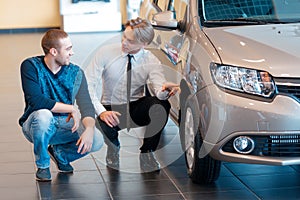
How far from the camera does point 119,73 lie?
4.75 meters

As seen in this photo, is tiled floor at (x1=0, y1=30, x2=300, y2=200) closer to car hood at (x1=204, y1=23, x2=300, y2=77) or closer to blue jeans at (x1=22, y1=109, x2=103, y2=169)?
blue jeans at (x1=22, y1=109, x2=103, y2=169)

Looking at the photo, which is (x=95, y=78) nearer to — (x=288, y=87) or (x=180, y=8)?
(x=180, y=8)

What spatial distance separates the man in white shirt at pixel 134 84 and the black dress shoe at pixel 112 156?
0.01m

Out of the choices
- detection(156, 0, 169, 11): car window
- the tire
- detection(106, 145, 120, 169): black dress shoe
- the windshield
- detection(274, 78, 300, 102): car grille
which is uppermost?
the windshield

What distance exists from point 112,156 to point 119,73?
0.63m

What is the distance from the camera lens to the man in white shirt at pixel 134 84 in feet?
15.3

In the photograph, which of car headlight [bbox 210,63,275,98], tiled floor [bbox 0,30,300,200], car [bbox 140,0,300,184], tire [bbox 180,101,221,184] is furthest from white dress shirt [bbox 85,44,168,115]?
car headlight [bbox 210,63,275,98]

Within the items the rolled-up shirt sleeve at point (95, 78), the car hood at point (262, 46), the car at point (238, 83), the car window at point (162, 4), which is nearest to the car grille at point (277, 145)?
the car at point (238, 83)

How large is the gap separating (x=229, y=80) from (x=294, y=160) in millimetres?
596

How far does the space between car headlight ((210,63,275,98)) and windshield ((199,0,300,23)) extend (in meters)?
0.65

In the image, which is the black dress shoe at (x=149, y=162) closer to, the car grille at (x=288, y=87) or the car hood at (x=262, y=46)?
the car hood at (x=262, y=46)

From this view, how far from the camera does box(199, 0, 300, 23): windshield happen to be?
4531 mm

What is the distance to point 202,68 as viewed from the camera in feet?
13.4

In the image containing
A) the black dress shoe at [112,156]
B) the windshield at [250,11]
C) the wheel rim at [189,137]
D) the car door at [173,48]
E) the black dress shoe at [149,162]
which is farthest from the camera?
the black dress shoe at [112,156]
